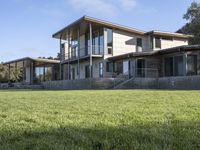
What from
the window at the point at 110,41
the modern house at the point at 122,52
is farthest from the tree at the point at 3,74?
the window at the point at 110,41

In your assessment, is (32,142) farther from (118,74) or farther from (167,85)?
(118,74)

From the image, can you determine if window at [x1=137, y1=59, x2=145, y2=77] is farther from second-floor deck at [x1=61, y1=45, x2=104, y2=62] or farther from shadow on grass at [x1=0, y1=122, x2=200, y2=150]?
shadow on grass at [x1=0, y1=122, x2=200, y2=150]

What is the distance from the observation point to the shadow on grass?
14.2 ft

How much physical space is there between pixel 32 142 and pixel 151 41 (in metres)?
34.9

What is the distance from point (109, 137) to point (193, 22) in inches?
1821

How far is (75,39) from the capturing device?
42688 mm

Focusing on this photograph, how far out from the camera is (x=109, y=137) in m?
4.77

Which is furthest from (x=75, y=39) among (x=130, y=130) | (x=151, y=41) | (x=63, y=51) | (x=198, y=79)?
(x=130, y=130)

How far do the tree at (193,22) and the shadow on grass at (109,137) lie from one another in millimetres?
41808

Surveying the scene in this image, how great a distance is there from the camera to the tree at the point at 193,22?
4600 cm

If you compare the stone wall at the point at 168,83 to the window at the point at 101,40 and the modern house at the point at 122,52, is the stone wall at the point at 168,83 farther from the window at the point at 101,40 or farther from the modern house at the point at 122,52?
the window at the point at 101,40

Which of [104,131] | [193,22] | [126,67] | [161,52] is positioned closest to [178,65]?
[161,52]

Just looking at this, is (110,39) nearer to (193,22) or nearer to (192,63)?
(192,63)

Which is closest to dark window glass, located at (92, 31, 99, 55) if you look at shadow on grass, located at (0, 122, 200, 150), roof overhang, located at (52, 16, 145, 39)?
roof overhang, located at (52, 16, 145, 39)
